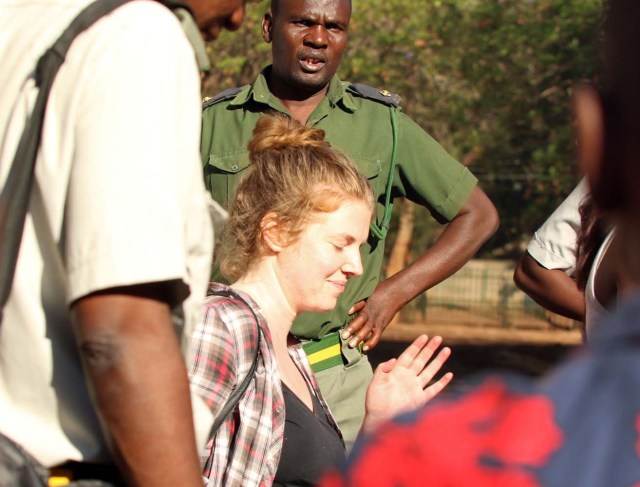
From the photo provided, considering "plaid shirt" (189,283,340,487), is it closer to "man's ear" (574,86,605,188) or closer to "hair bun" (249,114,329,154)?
"hair bun" (249,114,329,154)

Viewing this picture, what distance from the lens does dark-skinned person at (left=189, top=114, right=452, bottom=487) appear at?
2.42 m

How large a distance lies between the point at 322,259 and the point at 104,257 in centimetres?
133

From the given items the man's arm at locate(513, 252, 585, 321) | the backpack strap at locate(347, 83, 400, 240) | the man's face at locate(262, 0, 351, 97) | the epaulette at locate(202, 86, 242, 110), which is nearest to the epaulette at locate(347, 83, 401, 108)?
the backpack strap at locate(347, 83, 400, 240)

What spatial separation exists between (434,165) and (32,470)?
2796mm

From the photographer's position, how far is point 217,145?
4.13 meters

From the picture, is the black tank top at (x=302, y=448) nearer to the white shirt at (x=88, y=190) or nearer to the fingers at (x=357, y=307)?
the white shirt at (x=88, y=190)

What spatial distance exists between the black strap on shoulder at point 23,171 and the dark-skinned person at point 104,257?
0.04 ft

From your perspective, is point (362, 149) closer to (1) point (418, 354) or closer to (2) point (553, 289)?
(2) point (553, 289)

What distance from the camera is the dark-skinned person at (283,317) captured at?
242 centimetres

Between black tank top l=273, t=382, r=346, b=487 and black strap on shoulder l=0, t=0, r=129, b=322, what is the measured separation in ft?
3.47

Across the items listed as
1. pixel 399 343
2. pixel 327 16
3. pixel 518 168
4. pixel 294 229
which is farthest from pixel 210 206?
pixel 518 168

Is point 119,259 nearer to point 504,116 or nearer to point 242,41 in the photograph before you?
point 242,41

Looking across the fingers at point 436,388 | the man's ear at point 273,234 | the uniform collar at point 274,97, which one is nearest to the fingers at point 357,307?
the uniform collar at point 274,97

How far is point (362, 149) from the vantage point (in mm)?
4184
